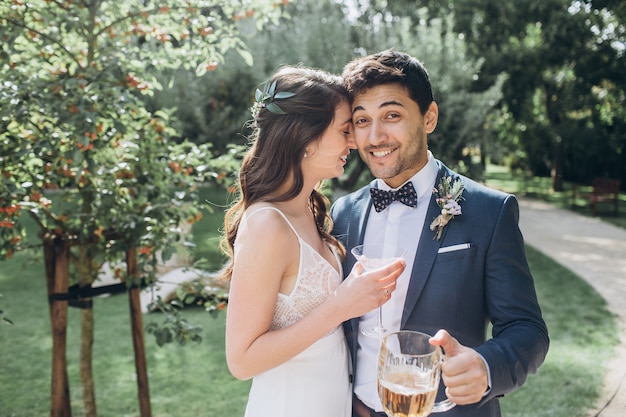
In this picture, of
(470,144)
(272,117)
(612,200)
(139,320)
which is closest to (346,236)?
(272,117)

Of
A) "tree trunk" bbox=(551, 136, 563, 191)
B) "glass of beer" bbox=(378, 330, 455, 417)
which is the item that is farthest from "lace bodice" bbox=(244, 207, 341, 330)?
"tree trunk" bbox=(551, 136, 563, 191)

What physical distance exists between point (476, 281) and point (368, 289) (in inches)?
21.9

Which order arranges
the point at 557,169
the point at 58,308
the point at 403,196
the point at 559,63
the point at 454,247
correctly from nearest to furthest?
1. the point at 454,247
2. the point at 403,196
3. the point at 58,308
4. the point at 559,63
5. the point at 557,169

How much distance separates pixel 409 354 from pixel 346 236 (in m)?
1.07

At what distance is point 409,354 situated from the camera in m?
1.77

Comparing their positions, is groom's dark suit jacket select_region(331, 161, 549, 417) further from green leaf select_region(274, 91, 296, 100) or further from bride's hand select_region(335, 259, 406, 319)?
green leaf select_region(274, 91, 296, 100)

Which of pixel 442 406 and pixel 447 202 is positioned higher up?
pixel 447 202

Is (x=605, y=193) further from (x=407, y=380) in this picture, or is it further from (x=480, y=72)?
(x=407, y=380)

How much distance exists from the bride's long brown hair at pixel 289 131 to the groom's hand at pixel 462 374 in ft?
3.13

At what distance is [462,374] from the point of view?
1.79 metres

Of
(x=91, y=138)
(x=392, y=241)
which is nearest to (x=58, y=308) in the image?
(x=91, y=138)

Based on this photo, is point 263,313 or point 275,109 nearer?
point 263,313

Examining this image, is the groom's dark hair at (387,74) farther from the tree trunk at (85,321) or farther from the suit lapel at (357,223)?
the tree trunk at (85,321)

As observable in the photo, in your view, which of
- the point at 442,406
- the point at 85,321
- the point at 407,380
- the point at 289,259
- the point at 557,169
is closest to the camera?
the point at 407,380
